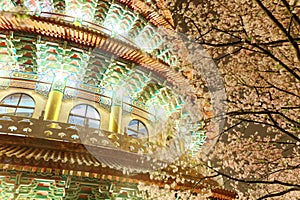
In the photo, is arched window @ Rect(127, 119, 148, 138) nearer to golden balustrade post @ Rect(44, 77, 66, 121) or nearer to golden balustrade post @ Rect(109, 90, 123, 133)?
golden balustrade post @ Rect(109, 90, 123, 133)

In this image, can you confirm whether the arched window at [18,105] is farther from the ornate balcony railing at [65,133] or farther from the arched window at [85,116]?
the ornate balcony railing at [65,133]

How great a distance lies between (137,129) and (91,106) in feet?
8.07

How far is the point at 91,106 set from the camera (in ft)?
38.1

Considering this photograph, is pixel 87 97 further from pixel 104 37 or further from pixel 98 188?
pixel 98 188

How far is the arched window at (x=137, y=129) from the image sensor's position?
12422 millimetres

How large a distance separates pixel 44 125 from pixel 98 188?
8.40 feet

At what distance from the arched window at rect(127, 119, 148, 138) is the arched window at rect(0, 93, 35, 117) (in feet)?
13.9

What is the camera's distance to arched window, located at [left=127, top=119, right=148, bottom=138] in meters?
12.4

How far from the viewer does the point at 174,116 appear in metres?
14.2

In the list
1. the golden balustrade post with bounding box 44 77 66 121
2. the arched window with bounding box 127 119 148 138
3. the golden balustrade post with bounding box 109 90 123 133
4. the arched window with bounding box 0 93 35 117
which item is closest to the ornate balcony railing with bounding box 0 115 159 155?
the golden balustrade post with bounding box 44 77 66 121

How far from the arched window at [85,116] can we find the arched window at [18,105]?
63.5 inches

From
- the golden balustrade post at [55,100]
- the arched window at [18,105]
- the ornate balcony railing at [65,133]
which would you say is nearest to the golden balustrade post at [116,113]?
the golden balustrade post at [55,100]

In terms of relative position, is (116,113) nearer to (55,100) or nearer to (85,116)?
(85,116)

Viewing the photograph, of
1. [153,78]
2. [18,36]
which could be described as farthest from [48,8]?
[153,78]
